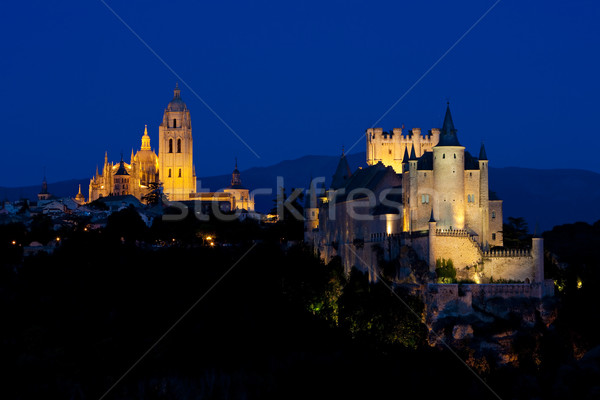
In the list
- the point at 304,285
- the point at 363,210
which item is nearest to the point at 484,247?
the point at 363,210

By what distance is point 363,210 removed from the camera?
216ft

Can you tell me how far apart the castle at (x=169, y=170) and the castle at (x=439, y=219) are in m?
69.1

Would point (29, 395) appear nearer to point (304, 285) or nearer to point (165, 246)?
point (304, 285)

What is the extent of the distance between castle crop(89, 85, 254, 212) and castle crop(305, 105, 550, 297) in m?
69.1

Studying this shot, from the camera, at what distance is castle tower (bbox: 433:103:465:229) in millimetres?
58969

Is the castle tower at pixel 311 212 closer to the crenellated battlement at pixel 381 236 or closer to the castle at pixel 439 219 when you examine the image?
the castle at pixel 439 219

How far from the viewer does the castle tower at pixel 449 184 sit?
59.0 meters

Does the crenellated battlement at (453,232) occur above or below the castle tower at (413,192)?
below

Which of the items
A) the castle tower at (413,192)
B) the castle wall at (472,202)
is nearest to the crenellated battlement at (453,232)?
the castle wall at (472,202)

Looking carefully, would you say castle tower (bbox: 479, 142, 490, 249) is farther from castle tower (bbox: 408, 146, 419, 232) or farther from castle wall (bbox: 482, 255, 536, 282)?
castle tower (bbox: 408, 146, 419, 232)

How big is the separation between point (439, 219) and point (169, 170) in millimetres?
84687

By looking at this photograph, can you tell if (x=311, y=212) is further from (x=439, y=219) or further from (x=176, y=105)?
(x=176, y=105)

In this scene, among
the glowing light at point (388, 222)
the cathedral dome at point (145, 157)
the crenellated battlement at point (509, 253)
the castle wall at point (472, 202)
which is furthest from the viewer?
the cathedral dome at point (145, 157)

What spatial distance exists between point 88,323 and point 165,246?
1989cm
